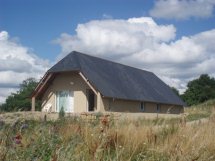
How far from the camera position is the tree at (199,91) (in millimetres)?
82625

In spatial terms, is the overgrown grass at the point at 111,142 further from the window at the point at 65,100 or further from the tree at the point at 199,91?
the tree at the point at 199,91

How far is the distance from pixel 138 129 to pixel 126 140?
70 cm

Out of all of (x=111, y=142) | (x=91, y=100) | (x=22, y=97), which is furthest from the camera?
(x=22, y=97)

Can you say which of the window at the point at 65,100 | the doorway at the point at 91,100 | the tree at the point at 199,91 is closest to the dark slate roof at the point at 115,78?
the doorway at the point at 91,100

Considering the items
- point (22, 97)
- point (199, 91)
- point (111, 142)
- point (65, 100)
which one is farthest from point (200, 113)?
point (199, 91)

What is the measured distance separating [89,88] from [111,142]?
26303 mm

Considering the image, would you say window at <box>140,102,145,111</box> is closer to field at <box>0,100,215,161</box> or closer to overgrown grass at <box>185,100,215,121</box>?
overgrown grass at <box>185,100,215,121</box>

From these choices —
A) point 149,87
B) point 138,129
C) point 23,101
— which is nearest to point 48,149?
point 138,129

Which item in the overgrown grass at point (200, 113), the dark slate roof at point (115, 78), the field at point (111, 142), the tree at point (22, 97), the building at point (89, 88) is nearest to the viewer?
the field at point (111, 142)

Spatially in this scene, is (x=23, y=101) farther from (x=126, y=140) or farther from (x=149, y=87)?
(x=126, y=140)

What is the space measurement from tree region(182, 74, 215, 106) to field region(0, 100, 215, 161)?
7421 cm

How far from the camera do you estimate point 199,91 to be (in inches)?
3292

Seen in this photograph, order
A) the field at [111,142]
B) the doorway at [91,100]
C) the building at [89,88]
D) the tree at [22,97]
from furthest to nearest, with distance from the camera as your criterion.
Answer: the tree at [22,97], the doorway at [91,100], the building at [89,88], the field at [111,142]

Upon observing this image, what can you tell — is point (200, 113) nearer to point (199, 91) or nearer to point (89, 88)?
point (89, 88)
